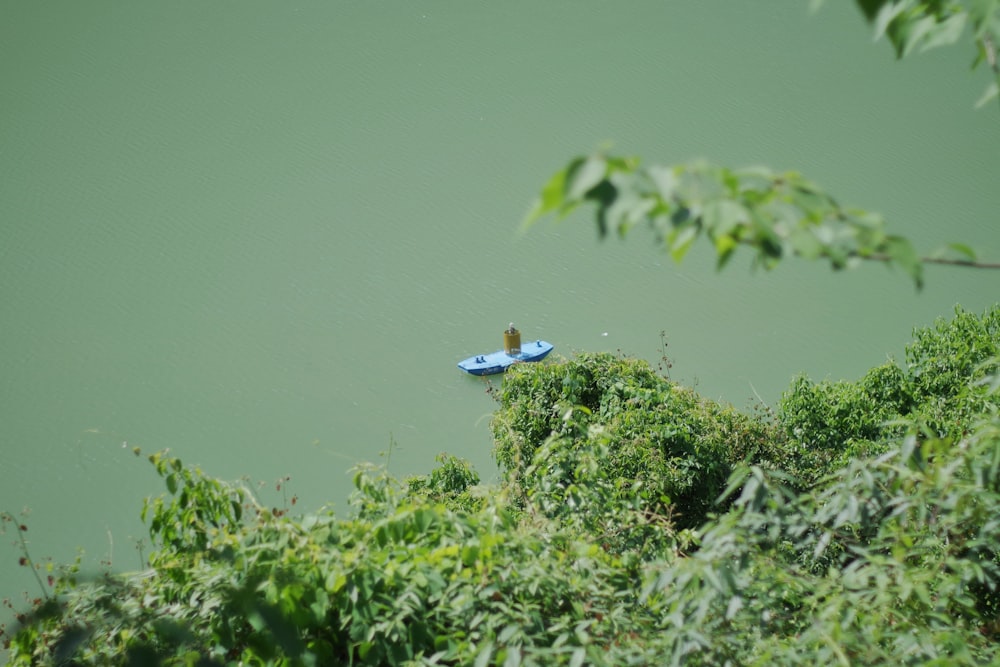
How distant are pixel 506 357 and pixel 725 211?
7.02 metres

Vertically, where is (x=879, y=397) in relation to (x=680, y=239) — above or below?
above

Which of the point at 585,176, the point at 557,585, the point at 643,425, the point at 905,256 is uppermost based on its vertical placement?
the point at 643,425

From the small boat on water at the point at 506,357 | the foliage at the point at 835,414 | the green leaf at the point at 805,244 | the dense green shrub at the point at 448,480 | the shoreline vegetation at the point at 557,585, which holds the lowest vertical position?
the shoreline vegetation at the point at 557,585

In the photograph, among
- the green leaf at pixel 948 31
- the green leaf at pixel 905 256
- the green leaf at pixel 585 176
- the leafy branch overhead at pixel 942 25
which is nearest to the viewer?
the green leaf at pixel 585 176

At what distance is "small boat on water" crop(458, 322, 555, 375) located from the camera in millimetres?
7984

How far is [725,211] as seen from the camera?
1.04 metres

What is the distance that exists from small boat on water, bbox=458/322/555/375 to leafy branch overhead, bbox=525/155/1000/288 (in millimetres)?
6796

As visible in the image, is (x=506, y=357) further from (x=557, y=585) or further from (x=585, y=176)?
(x=585, y=176)

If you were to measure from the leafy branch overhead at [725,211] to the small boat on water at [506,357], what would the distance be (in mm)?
6796

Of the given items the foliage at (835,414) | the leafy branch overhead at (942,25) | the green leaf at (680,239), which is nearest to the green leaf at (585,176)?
the green leaf at (680,239)

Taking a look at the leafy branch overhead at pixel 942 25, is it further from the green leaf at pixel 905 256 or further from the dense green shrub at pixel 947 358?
the dense green shrub at pixel 947 358

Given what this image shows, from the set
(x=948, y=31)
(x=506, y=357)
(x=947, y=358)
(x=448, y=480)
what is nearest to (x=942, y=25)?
(x=948, y=31)

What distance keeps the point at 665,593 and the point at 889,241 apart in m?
1.01

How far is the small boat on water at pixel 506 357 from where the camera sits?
26.2 ft
